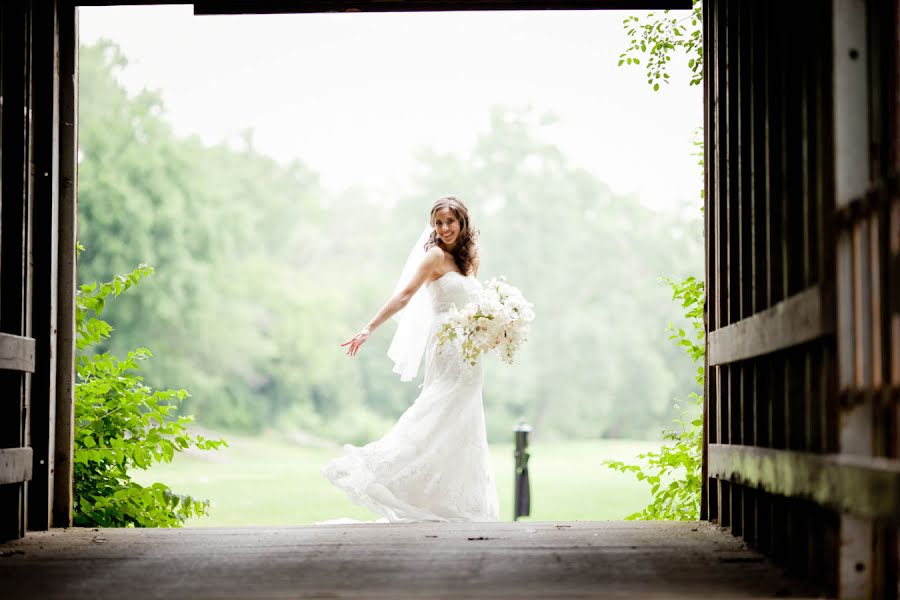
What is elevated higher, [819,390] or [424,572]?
[819,390]

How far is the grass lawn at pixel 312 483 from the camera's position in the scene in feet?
82.2

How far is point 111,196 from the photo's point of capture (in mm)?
32375

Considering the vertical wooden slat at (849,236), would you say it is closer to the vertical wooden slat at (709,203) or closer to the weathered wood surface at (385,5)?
the vertical wooden slat at (709,203)

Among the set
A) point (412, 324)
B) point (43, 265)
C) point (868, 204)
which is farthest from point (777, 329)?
point (412, 324)

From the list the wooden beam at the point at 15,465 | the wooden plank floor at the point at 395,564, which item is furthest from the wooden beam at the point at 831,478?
the wooden beam at the point at 15,465

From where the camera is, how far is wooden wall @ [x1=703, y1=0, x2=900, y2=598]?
334 centimetres

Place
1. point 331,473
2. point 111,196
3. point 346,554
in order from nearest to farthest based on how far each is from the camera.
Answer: point 346,554 < point 331,473 < point 111,196

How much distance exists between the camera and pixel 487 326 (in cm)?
819

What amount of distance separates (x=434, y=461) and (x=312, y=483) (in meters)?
22.9

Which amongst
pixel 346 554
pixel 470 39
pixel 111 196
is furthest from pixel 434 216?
pixel 470 39

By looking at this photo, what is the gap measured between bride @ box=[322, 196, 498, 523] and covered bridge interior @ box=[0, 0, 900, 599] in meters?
1.97

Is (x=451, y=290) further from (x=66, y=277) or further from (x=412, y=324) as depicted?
(x=66, y=277)

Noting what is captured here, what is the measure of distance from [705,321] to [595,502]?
75.2 feet

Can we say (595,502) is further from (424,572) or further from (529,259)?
(424,572)
